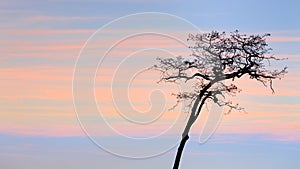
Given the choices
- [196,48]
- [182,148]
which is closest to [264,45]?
[196,48]

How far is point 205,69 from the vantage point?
1989 centimetres

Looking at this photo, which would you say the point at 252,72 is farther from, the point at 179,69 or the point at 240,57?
the point at 179,69

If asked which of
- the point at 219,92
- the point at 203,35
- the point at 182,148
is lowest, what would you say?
the point at 182,148

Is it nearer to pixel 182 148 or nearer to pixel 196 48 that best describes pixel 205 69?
pixel 196 48

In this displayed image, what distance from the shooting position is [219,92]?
19.7 m

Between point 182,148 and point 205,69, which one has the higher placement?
point 205,69

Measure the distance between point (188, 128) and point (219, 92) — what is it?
4.10 ft

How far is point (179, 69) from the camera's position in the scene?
20062 millimetres

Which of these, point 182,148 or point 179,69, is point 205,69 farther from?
point 182,148

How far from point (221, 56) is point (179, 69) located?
3.63 feet

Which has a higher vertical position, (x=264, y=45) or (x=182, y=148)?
(x=264, y=45)

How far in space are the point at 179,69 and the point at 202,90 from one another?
0.88 meters

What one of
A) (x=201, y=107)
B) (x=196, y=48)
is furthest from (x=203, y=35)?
(x=201, y=107)

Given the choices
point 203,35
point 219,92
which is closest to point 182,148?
point 219,92
